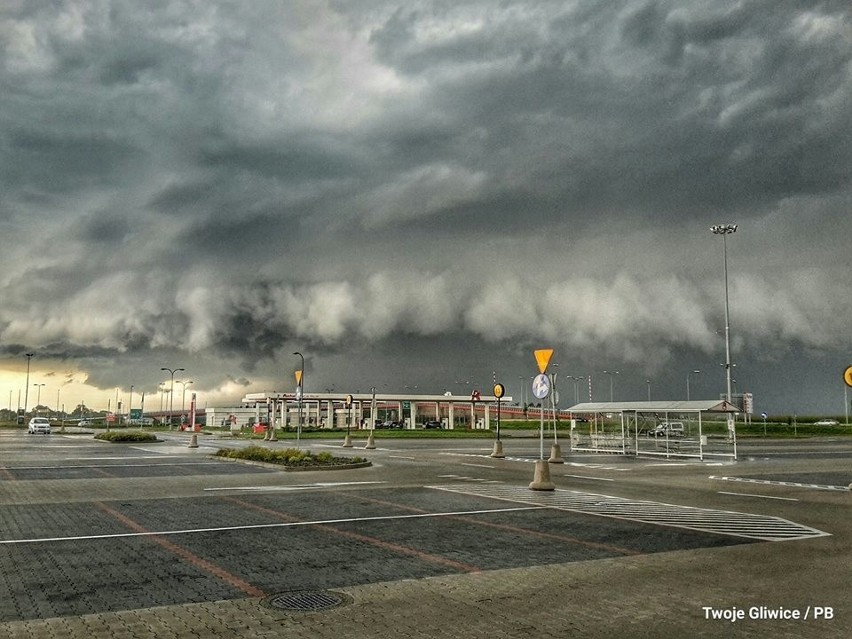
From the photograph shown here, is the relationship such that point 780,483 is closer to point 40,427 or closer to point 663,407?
point 663,407

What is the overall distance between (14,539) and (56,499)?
6.04 m

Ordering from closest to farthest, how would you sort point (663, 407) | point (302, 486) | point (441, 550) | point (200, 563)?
point (200, 563) < point (441, 550) < point (302, 486) < point (663, 407)

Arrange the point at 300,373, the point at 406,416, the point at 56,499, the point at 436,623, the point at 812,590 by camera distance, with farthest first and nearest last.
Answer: the point at 406,416 < the point at 300,373 < the point at 56,499 < the point at 812,590 < the point at 436,623

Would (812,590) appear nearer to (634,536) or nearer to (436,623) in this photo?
(634,536)

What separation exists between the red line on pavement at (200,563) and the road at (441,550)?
39 mm

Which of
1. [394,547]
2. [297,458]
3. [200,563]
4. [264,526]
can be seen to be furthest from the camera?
[297,458]

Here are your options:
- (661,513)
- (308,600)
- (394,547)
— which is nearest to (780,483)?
(661,513)

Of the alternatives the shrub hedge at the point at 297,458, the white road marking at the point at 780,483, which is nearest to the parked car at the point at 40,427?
the shrub hedge at the point at 297,458

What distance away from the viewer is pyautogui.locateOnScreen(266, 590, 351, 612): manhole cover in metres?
7.21

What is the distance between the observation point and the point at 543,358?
2092cm

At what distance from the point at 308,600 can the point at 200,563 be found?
256 cm

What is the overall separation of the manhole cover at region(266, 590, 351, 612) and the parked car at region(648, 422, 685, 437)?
33.1m

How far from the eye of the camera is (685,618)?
22.6 ft

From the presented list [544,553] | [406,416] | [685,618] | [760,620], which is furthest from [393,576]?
[406,416]
